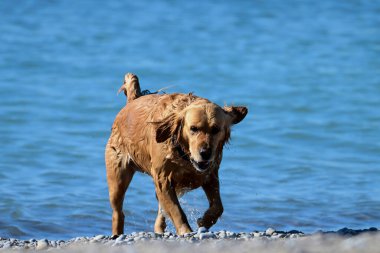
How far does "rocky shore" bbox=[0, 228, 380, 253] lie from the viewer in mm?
6125

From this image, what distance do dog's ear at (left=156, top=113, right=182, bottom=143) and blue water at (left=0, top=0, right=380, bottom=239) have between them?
2.29 metres

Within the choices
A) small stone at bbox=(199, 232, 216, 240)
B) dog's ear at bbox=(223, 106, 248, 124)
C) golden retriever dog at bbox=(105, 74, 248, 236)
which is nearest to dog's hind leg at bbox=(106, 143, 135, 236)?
golden retriever dog at bbox=(105, 74, 248, 236)

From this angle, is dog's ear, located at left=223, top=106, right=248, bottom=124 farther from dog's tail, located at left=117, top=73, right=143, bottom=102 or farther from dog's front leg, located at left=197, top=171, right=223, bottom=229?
dog's tail, located at left=117, top=73, right=143, bottom=102

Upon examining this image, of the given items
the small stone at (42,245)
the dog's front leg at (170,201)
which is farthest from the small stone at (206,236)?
the small stone at (42,245)

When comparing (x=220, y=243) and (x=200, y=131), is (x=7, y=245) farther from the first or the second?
(x=220, y=243)

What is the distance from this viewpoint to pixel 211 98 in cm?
1814

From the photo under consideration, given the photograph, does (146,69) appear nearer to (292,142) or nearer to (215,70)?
(215,70)

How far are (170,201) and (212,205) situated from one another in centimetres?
37

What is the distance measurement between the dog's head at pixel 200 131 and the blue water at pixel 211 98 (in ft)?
7.57

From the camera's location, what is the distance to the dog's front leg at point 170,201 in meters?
7.94

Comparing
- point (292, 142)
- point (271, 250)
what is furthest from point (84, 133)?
point (271, 250)

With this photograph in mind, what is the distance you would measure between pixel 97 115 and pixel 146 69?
394cm

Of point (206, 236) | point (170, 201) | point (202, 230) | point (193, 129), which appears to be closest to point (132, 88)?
point (170, 201)

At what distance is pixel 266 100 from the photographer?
725 inches
